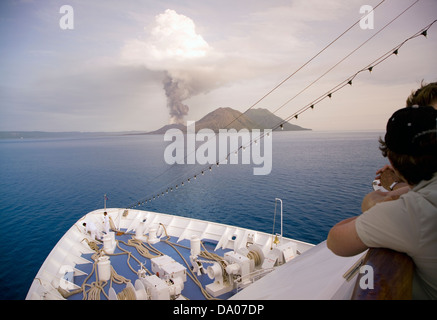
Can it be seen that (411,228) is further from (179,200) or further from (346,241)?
(179,200)

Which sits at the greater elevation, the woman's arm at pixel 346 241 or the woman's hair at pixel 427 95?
the woman's hair at pixel 427 95

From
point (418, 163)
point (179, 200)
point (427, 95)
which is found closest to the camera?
point (418, 163)

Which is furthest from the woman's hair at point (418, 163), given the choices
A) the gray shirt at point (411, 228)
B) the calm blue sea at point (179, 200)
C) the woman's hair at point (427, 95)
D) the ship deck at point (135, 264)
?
the calm blue sea at point (179, 200)

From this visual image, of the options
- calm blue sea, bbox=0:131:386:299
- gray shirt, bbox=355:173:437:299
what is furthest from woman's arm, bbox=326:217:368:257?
calm blue sea, bbox=0:131:386:299

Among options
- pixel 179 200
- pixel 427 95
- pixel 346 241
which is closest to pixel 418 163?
pixel 346 241

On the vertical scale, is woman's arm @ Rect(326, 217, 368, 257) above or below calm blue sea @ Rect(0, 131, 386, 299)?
above

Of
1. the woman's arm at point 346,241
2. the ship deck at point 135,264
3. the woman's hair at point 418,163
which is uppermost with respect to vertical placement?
the woman's hair at point 418,163

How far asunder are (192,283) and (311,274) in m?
8.26

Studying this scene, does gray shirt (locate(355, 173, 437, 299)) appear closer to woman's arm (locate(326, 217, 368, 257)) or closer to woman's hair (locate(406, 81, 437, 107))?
woman's arm (locate(326, 217, 368, 257))

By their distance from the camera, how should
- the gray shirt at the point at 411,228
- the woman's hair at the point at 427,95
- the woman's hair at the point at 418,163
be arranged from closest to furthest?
the gray shirt at the point at 411,228 < the woman's hair at the point at 418,163 < the woman's hair at the point at 427,95

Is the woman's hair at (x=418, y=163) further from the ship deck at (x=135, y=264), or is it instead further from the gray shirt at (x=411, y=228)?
the ship deck at (x=135, y=264)

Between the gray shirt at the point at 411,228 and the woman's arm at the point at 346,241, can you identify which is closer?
the gray shirt at the point at 411,228
